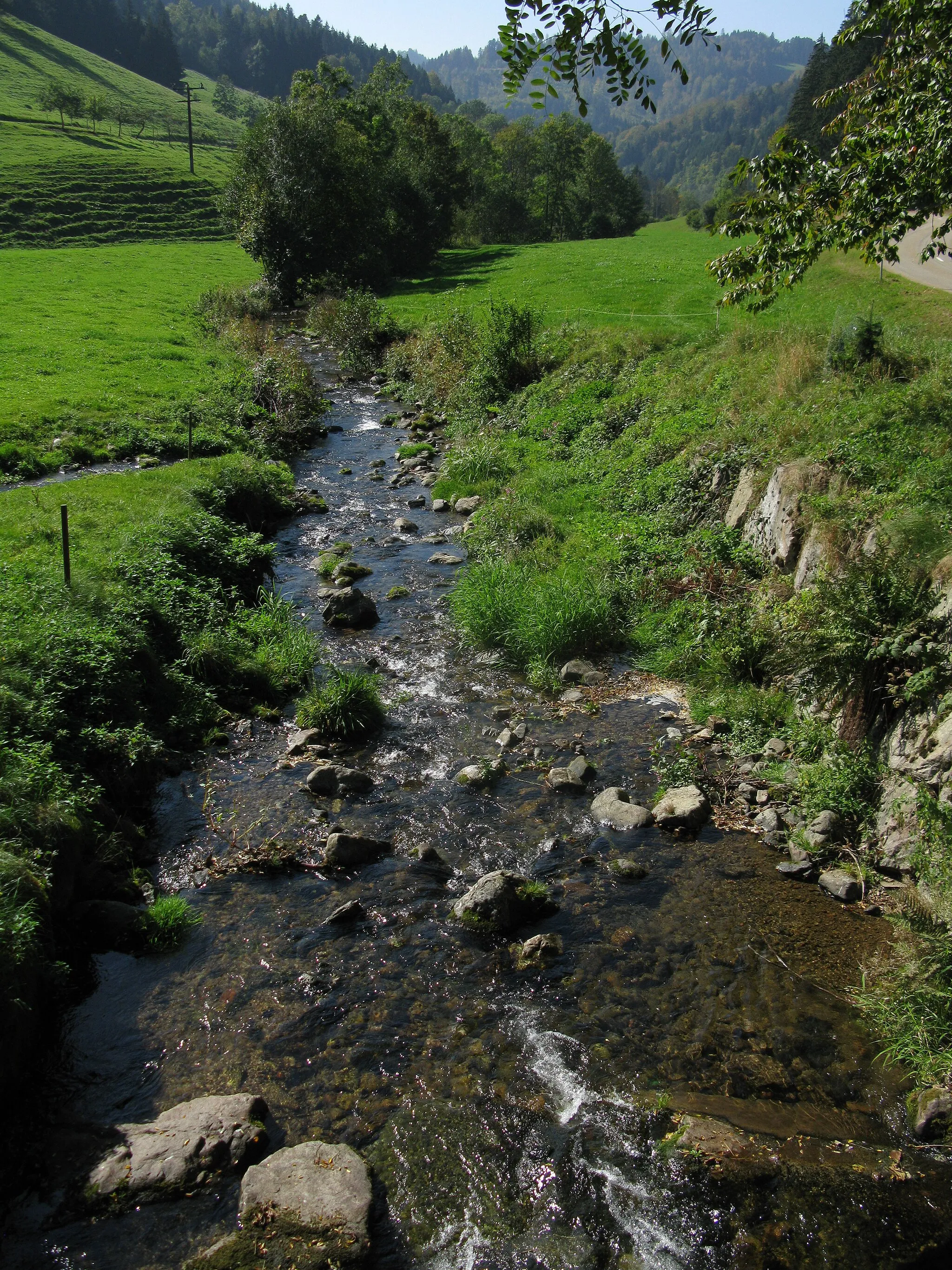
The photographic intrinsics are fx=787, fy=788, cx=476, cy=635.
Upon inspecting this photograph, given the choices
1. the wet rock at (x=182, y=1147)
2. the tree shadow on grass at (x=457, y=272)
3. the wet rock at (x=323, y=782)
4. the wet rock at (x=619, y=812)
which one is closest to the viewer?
the wet rock at (x=182, y=1147)

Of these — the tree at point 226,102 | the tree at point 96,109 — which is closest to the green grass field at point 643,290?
the tree at point 96,109

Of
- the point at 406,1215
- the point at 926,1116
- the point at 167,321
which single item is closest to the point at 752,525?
the point at 926,1116

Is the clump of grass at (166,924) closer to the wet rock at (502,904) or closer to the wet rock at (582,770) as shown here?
the wet rock at (502,904)

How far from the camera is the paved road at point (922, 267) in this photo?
2622 cm

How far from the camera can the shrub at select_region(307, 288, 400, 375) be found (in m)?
35.7

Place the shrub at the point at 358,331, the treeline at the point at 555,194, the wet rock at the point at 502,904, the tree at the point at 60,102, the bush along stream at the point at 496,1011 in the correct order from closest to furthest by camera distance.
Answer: the bush along stream at the point at 496,1011 < the wet rock at the point at 502,904 < the shrub at the point at 358,331 < the treeline at the point at 555,194 < the tree at the point at 60,102

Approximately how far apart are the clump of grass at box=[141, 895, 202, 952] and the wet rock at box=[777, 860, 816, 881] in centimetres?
603

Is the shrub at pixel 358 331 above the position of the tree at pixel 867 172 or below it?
below

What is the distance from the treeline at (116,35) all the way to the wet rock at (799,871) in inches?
7920

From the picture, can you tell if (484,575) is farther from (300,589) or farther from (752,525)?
(752,525)

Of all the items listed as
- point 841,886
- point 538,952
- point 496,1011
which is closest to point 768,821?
point 841,886

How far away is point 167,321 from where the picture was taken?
3697cm

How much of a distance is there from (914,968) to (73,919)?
754cm

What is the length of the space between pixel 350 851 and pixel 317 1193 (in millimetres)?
3636
